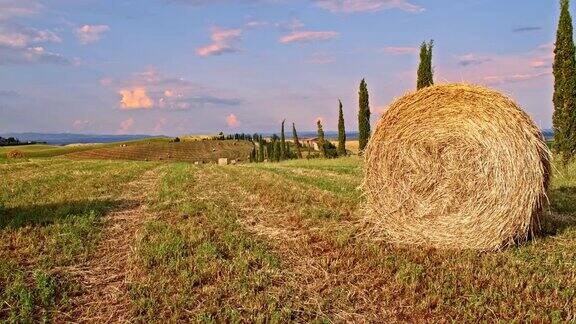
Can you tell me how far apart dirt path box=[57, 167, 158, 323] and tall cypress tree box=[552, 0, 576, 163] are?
23.9 metres

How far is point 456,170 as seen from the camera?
9422 millimetres

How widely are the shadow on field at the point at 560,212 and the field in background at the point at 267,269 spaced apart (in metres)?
0.07

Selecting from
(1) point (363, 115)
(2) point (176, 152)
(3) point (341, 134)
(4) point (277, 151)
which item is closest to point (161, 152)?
(2) point (176, 152)

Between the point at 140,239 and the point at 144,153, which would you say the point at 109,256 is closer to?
the point at 140,239

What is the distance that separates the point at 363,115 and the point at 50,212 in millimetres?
40124

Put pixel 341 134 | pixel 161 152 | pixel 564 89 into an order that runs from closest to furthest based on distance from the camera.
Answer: pixel 564 89 → pixel 341 134 → pixel 161 152

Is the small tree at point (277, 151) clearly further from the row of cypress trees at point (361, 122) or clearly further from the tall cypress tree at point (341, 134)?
the tall cypress tree at point (341, 134)

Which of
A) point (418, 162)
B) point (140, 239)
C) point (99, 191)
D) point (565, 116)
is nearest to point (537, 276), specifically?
point (418, 162)

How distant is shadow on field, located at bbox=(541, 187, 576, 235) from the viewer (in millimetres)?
10136

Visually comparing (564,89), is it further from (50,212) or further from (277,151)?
(277,151)

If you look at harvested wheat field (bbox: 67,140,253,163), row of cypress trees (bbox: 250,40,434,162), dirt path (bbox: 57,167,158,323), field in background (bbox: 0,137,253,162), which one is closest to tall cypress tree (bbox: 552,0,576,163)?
row of cypress trees (bbox: 250,40,434,162)

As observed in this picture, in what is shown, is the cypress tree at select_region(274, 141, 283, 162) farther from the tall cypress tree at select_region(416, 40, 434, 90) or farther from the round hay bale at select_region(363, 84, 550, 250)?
the round hay bale at select_region(363, 84, 550, 250)

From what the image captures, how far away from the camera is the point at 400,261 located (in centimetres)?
790

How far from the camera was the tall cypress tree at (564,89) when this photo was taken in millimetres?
27172
